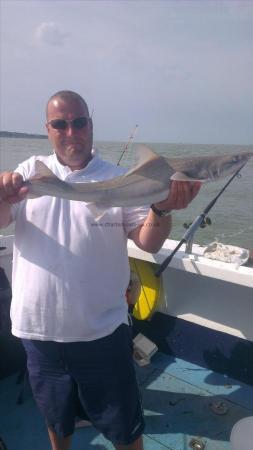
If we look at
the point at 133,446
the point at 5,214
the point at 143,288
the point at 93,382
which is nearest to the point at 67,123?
the point at 5,214

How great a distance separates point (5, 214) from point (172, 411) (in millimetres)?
2449

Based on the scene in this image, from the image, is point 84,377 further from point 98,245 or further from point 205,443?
point 205,443

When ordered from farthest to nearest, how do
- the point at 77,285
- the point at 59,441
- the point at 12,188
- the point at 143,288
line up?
the point at 143,288 → the point at 59,441 → the point at 77,285 → the point at 12,188

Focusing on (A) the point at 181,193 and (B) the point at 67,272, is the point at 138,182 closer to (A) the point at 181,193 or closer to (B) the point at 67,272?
(A) the point at 181,193

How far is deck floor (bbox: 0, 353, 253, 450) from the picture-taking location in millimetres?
3438

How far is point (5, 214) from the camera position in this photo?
8.42 feet

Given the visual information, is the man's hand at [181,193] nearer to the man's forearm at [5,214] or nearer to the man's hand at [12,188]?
the man's hand at [12,188]

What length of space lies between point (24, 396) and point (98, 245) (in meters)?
2.29

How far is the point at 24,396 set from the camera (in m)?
4.00

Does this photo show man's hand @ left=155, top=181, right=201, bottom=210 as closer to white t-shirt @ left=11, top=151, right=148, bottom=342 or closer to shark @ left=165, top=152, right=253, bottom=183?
shark @ left=165, top=152, right=253, bottom=183

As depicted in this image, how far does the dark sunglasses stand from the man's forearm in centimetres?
58

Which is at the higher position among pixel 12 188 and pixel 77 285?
pixel 12 188

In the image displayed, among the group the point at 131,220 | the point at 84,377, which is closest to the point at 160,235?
the point at 131,220

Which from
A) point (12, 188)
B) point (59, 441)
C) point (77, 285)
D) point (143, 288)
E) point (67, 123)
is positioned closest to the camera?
point (12, 188)
